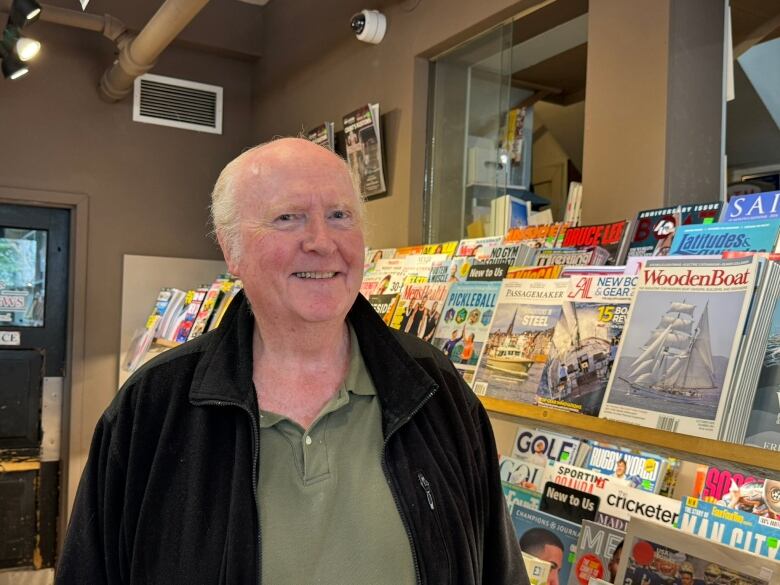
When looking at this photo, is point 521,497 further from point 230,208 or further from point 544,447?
point 230,208

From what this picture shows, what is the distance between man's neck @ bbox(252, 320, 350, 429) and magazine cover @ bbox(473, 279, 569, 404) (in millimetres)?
426

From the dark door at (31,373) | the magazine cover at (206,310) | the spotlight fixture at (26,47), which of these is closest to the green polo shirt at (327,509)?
the magazine cover at (206,310)

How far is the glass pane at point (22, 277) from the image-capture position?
416 cm

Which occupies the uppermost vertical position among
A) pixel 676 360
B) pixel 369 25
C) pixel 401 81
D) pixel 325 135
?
pixel 369 25

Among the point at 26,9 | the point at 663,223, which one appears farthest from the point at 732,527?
the point at 26,9

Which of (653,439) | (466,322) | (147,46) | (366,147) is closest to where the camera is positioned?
(653,439)

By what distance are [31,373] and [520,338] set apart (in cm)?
346

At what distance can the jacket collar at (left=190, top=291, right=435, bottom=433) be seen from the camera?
3.91 ft

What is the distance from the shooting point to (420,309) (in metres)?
2.17

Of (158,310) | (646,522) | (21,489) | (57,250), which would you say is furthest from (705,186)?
(21,489)

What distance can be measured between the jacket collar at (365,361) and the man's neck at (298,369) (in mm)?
41

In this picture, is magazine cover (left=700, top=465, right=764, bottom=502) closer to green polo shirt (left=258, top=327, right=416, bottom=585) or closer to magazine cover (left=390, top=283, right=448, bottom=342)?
green polo shirt (left=258, top=327, right=416, bottom=585)

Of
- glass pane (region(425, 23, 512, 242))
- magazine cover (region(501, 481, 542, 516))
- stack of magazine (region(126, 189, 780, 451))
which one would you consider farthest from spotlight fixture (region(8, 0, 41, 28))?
magazine cover (region(501, 481, 542, 516))

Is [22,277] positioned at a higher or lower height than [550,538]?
higher
